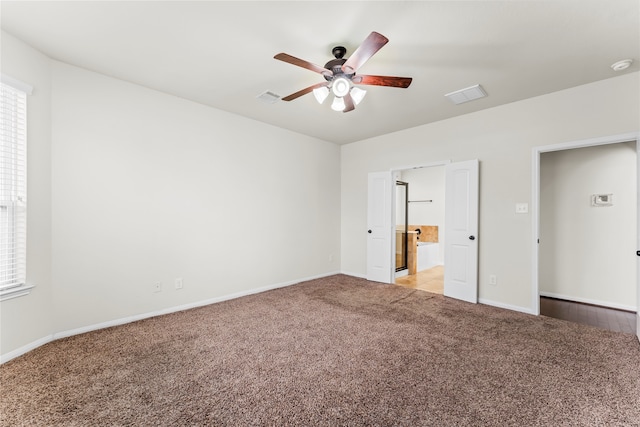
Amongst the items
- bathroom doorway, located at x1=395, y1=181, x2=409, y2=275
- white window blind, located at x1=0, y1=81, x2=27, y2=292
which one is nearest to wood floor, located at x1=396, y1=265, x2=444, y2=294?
bathroom doorway, located at x1=395, y1=181, x2=409, y2=275

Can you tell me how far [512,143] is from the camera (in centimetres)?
367

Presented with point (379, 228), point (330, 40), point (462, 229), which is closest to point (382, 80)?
point (330, 40)

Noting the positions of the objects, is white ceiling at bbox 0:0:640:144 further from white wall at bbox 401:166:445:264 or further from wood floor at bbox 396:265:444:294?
white wall at bbox 401:166:445:264

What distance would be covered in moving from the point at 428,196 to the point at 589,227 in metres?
3.38

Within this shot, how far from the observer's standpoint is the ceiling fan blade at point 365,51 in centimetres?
180

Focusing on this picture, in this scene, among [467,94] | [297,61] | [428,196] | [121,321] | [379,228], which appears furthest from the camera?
[428,196]

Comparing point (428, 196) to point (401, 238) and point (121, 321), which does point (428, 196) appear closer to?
point (401, 238)

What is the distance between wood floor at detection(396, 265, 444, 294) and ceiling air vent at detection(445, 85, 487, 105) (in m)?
2.87

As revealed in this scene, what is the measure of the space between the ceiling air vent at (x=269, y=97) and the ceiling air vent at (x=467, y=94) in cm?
209

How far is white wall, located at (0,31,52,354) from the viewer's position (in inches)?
91.7

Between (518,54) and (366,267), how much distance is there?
389 cm

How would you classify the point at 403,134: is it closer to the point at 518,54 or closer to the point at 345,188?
the point at 345,188

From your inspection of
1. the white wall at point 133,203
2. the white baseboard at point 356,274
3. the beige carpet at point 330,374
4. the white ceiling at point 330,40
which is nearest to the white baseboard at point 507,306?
the beige carpet at point 330,374

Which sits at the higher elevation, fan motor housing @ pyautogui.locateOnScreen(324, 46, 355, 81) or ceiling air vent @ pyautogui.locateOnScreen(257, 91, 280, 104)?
ceiling air vent @ pyautogui.locateOnScreen(257, 91, 280, 104)
